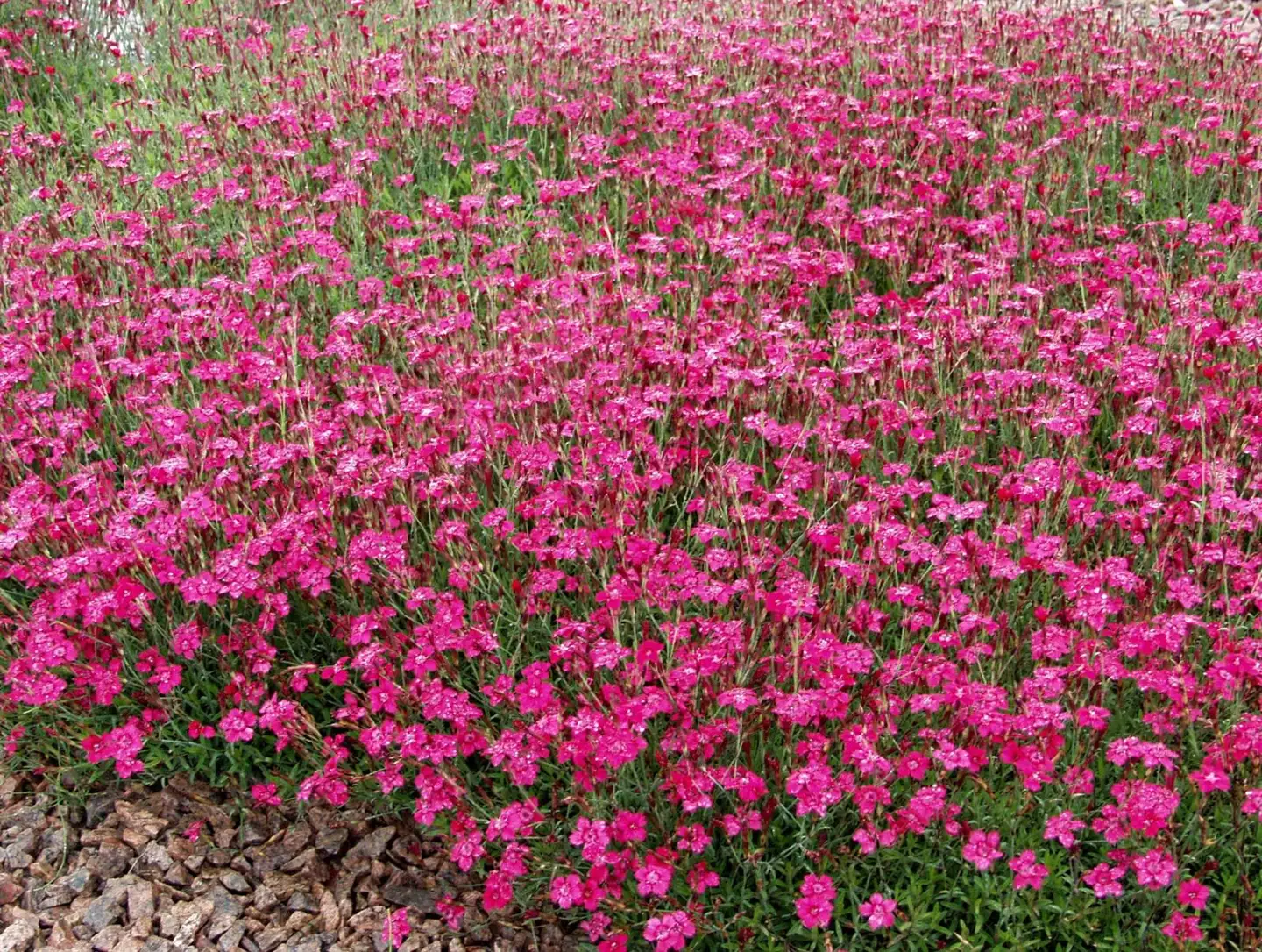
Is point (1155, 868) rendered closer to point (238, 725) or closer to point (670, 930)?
point (670, 930)

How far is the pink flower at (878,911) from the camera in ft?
9.77

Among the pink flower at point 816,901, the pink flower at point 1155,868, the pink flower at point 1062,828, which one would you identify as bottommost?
the pink flower at point 816,901

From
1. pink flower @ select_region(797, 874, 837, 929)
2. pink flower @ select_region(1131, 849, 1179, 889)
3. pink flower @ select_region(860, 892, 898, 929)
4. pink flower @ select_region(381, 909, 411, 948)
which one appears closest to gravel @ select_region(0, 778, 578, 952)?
pink flower @ select_region(381, 909, 411, 948)

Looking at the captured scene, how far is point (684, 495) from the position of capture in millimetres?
4410

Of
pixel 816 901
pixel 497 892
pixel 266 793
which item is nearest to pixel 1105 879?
pixel 816 901

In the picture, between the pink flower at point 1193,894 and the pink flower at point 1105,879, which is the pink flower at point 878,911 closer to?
the pink flower at point 1105,879

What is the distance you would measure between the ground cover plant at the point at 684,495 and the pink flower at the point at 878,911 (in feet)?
0.04

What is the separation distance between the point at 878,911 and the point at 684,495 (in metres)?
1.79

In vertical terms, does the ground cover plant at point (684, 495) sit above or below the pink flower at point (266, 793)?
above

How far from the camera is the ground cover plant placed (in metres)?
3.28

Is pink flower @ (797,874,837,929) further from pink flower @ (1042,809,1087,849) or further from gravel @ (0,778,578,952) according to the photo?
gravel @ (0,778,578,952)

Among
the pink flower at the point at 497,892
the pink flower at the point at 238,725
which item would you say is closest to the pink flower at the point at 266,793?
the pink flower at the point at 238,725

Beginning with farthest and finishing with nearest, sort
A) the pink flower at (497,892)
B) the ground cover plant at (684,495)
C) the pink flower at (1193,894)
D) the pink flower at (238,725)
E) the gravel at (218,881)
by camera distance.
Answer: the gravel at (218,881) < the pink flower at (238,725) < the ground cover plant at (684,495) < the pink flower at (497,892) < the pink flower at (1193,894)

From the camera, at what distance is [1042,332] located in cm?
454
